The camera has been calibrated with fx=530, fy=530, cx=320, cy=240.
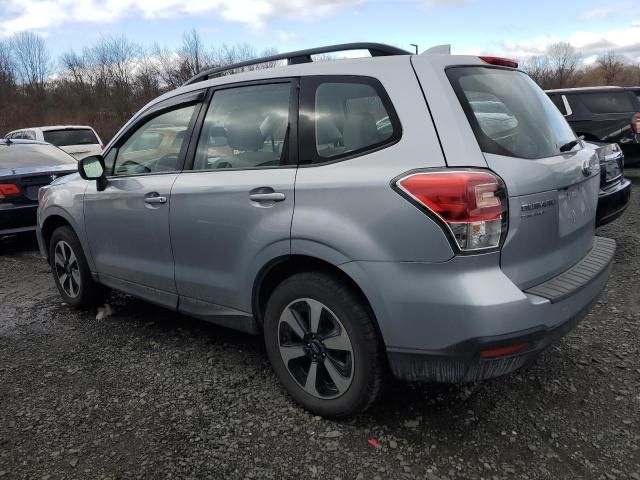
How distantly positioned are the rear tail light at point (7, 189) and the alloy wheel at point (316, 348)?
5.17 m

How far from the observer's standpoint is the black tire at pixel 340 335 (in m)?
2.36

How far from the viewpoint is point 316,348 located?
2.60 meters

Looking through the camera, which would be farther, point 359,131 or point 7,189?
point 7,189

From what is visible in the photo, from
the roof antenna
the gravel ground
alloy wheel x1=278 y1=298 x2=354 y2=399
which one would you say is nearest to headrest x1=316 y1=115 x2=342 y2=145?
the roof antenna

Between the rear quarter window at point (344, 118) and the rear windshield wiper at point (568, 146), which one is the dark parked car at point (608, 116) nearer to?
the rear windshield wiper at point (568, 146)

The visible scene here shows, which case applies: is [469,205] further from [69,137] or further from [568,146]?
[69,137]

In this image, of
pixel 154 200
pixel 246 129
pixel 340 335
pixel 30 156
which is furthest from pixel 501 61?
pixel 30 156

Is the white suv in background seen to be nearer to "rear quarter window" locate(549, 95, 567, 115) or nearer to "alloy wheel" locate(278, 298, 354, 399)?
"rear quarter window" locate(549, 95, 567, 115)

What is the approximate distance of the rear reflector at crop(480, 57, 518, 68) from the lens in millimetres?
2707

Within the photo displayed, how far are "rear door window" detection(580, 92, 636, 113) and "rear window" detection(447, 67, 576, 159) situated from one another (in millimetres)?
7327

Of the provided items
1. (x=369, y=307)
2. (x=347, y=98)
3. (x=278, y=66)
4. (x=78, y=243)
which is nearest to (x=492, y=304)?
(x=369, y=307)

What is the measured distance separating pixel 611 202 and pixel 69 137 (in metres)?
12.8

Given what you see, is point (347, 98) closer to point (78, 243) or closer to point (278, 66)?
point (278, 66)

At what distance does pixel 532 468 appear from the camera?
7.39 feet
